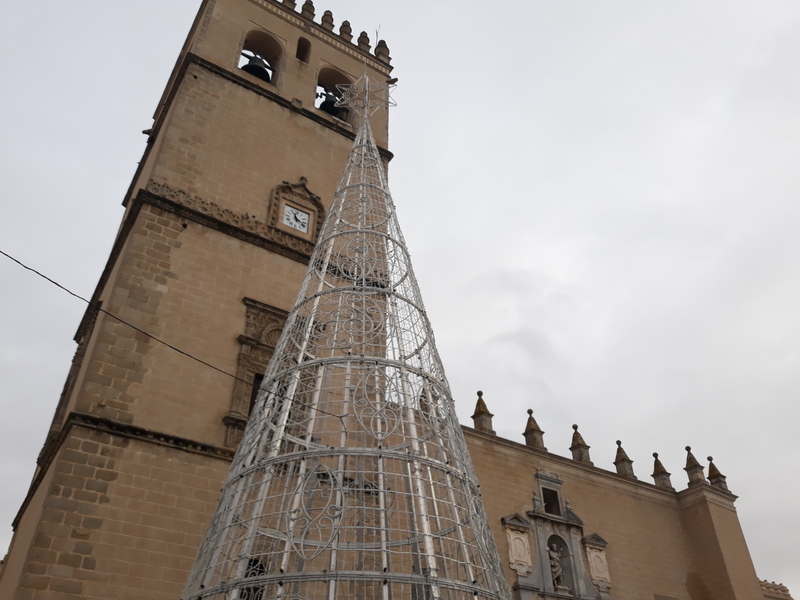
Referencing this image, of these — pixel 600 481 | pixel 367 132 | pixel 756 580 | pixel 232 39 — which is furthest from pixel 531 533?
pixel 232 39

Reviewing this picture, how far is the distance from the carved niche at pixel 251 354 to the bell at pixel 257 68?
716cm

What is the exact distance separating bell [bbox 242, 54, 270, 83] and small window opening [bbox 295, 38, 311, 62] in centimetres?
164

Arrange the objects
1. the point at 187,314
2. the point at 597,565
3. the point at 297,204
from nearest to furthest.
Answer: the point at 187,314 → the point at 297,204 → the point at 597,565

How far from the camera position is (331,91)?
18.0 meters

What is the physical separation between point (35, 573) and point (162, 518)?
1.59 metres

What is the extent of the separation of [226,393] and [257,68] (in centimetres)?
929

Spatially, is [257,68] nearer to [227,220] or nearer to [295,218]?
[295,218]

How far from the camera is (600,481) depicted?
1694 cm

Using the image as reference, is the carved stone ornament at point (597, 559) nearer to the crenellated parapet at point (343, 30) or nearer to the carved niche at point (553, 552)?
the carved niche at point (553, 552)

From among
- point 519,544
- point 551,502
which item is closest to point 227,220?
point 519,544

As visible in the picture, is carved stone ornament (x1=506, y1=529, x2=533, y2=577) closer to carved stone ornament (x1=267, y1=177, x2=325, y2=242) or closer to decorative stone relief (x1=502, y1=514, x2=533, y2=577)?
decorative stone relief (x1=502, y1=514, x2=533, y2=577)

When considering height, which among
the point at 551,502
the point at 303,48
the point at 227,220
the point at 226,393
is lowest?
the point at 226,393

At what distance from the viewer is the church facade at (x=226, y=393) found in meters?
8.41

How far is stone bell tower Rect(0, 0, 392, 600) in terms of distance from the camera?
323 inches
